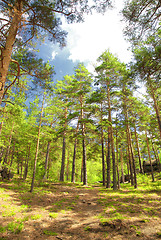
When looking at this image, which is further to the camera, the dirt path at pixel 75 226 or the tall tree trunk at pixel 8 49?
the dirt path at pixel 75 226

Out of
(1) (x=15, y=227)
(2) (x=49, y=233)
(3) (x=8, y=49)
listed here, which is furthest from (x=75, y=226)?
(3) (x=8, y=49)

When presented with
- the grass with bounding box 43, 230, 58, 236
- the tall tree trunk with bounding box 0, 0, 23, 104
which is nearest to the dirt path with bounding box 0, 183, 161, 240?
the grass with bounding box 43, 230, 58, 236

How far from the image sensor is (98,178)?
37969 mm

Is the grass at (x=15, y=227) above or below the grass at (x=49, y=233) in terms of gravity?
above

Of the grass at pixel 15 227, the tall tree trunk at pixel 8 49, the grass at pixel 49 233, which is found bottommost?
the grass at pixel 49 233

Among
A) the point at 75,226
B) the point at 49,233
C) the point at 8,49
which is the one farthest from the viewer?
the point at 75,226

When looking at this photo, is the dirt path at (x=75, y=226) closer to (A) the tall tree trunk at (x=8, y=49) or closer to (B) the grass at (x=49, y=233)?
(B) the grass at (x=49, y=233)

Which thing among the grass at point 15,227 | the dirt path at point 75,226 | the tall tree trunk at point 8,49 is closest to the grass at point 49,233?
the dirt path at point 75,226

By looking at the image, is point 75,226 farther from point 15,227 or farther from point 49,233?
point 15,227

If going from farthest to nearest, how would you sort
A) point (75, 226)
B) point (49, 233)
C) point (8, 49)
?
1. point (75, 226)
2. point (49, 233)
3. point (8, 49)

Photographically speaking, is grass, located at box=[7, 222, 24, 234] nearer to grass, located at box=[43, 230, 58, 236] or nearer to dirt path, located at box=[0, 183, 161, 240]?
dirt path, located at box=[0, 183, 161, 240]

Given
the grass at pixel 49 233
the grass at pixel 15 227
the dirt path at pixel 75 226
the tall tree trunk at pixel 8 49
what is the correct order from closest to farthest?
the tall tree trunk at pixel 8 49 → the dirt path at pixel 75 226 → the grass at pixel 49 233 → the grass at pixel 15 227

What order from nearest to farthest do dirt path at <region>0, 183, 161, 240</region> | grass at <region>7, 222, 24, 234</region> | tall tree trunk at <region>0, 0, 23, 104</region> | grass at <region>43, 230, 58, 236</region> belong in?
1. tall tree trunk at <region>0, 0, 23, 104</region>
2. dirt path at <region>0, 183, 161, 240</region>
3. grass at <region>43, 230, 58, 236</region>
4. grass at <region>7, 222, 24, 234</region>

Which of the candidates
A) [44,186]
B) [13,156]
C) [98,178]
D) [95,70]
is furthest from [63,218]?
[98,178]
